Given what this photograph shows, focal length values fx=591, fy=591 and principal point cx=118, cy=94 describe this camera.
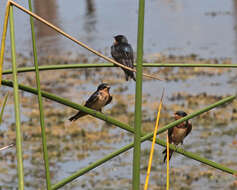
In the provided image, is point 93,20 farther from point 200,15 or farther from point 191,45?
point 191,45

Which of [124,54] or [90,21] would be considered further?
[90,21]

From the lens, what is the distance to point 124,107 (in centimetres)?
1600

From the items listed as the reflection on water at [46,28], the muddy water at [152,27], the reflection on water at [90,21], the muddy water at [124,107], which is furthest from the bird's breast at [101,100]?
the reflection on water at [90,21]

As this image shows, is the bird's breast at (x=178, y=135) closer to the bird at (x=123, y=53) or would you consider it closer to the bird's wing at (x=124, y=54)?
the bird at (x=123, y=53)

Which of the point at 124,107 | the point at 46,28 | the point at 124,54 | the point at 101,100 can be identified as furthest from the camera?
the point at 46,28

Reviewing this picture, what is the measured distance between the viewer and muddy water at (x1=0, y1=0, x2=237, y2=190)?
10759mm

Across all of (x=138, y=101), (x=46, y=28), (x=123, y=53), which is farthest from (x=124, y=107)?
(x=46, y=28)

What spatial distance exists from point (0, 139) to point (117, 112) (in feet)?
11.3

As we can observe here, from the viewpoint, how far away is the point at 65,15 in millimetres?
38656

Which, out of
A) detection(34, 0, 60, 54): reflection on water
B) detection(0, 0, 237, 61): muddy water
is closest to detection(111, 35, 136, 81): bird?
detection(0, 0, 237, 61): muddy water

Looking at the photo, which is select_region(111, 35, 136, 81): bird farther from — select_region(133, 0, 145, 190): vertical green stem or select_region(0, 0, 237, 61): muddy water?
select_region(0, 0, 237, 61): muddy water

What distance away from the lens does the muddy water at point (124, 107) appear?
10759mm

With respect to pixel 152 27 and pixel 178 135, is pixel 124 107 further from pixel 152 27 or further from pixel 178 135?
pixel 152 27

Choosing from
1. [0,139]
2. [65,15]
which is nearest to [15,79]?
[0,139]
